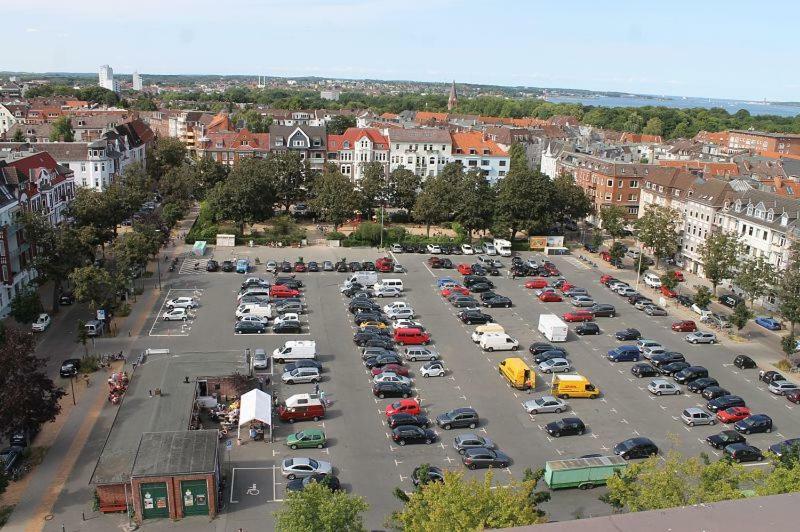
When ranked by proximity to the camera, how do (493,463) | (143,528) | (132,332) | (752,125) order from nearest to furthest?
(143,528)
(493,463)
(132,332)
(752,125)

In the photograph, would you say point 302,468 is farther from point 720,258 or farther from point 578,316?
point 720,258

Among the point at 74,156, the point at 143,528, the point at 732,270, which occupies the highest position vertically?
the point at 74,156

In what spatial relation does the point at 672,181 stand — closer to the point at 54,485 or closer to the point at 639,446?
the point at 639,446

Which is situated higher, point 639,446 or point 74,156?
point 74,156

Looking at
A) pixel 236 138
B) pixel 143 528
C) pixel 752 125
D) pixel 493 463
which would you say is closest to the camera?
pixel 143 528

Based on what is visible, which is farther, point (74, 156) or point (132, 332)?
→ point (74, 156)

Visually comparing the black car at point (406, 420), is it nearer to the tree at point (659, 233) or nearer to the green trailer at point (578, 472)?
the green trailer at point (578, 472)

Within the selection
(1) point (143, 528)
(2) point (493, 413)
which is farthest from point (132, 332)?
(2) point (493, 413)
